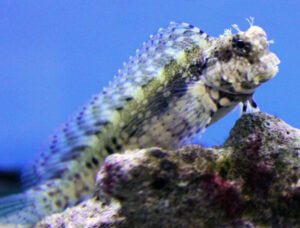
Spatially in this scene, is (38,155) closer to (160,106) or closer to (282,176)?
(160,106)

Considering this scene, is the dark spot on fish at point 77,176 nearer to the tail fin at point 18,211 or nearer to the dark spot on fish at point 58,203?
the dark spot on fish at point 58,203

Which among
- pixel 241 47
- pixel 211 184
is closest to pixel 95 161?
pixel 211 184

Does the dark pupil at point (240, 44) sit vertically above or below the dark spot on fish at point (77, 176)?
above

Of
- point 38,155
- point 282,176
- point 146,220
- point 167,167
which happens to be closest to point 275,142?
point 282,176

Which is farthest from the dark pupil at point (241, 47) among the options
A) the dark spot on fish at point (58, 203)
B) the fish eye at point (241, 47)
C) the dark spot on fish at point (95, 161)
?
the dark spot on fish at point (58, 203)

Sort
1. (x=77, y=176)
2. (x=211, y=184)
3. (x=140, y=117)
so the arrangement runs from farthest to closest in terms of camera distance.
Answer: (x=140, y=117) < (x=77, y=176) < (x=211, y=184)

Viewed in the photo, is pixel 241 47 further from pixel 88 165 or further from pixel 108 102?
pixel 88 165
